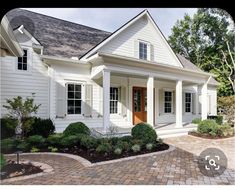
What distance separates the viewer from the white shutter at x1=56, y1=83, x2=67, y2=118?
8242 millimetres

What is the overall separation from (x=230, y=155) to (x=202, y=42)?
19.2 metres

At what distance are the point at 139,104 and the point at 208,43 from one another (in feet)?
50.6

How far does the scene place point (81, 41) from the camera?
10.5m

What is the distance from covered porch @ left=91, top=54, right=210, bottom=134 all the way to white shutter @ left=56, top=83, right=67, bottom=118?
1.34 meters

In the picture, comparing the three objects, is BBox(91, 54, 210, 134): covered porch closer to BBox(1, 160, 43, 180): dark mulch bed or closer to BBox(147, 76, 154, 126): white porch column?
BBox(147, 76, 154, 126): white porch column

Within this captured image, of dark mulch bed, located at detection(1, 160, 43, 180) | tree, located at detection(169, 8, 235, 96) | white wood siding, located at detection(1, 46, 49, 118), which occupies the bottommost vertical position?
dark mulch bed, located at detection(1, 160, 43, 180)

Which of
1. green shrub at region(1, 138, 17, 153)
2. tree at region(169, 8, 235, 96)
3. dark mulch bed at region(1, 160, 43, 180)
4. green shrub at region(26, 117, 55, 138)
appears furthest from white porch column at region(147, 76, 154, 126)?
tree at region(169, 8, 235, 96)

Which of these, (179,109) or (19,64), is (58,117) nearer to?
(19,64)

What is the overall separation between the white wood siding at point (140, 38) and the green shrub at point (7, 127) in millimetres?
4307

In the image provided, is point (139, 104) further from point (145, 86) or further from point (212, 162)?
point (212, 162)

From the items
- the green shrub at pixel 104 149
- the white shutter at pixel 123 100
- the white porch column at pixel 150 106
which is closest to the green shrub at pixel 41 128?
the green shrub at pixel 104 149

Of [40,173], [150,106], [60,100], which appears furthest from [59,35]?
[40,173]

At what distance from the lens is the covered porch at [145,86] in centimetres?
782

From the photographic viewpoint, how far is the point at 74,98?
872 cm
